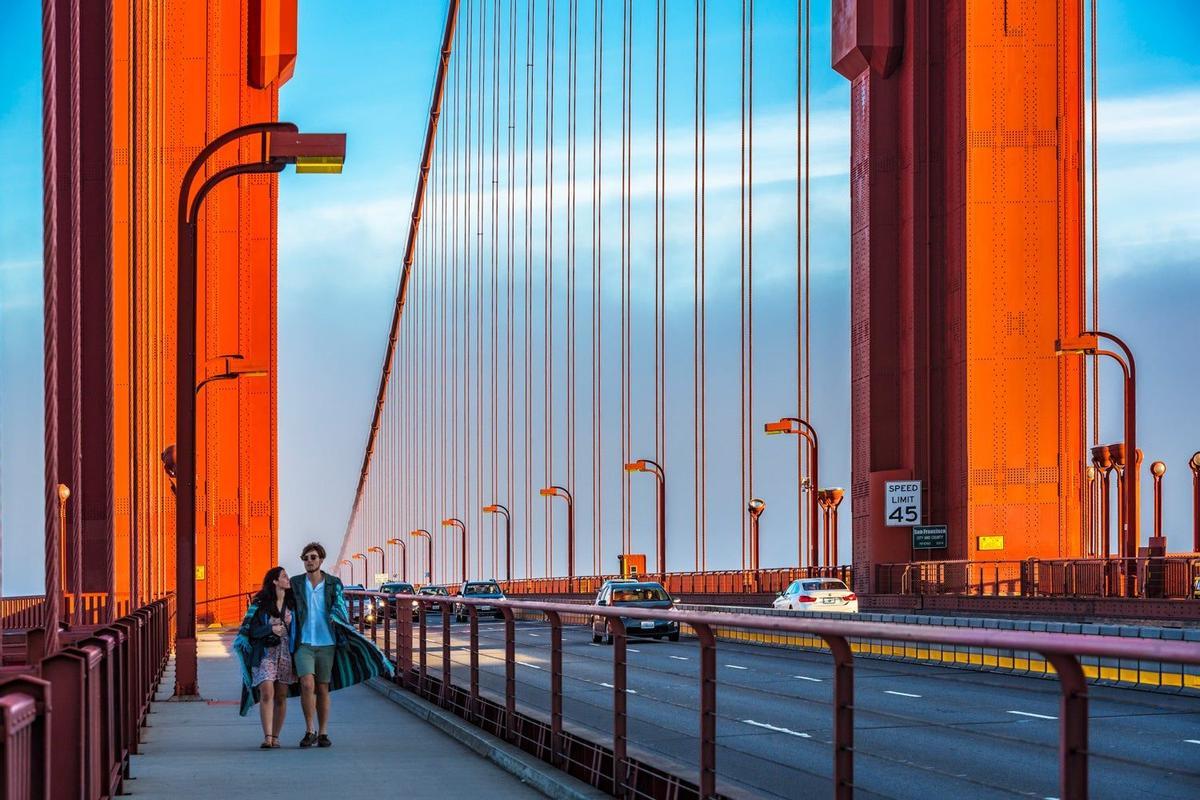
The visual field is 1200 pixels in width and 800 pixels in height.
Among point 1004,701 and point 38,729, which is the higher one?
point 38,729

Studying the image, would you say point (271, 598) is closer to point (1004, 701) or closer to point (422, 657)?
point (422, 657)

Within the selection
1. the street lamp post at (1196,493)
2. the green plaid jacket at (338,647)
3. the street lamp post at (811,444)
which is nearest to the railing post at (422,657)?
the green plaid jacket at (338,647)

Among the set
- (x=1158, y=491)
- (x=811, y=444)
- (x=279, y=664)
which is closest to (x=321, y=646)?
(x=279, y=664)

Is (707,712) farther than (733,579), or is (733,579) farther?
(733,579)

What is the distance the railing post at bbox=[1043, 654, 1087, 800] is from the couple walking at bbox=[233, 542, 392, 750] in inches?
346

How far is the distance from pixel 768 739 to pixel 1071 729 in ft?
12.6

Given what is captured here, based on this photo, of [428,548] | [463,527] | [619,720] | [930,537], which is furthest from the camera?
[428,548]

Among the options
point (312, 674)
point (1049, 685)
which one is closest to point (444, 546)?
point (312, 674)

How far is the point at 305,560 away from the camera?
13.1m

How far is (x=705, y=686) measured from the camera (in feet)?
26.1

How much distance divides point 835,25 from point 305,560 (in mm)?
33605

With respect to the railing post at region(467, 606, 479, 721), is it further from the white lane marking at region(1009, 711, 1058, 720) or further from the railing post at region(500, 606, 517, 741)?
the white lane marking at region(1009, 711, 1058, 720)

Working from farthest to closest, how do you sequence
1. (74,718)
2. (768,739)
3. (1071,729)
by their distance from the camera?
(768,739) < (74,718) < (1071,729)

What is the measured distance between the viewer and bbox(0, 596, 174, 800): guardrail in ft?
16.2
